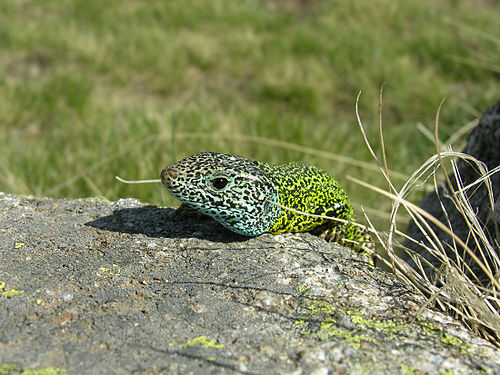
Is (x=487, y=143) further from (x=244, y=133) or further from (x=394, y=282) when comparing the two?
(x=244, y=133)

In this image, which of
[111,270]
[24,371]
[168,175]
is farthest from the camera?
[168,175]

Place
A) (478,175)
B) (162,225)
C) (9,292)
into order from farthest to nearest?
(478,175) → (162,225) → (9,292)

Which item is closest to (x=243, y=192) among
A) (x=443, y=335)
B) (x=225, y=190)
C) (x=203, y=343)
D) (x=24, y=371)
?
(x=225, y=190)

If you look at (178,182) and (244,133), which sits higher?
(178,182)

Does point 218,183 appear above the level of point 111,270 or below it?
above

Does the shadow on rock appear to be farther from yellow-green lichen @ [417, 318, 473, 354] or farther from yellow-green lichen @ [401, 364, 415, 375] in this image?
yellow-green lichen @ [401, 364, 415, 375]

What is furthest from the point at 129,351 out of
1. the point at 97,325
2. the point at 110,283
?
the point at 110,283

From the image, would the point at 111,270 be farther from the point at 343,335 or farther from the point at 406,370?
the point at 406,370

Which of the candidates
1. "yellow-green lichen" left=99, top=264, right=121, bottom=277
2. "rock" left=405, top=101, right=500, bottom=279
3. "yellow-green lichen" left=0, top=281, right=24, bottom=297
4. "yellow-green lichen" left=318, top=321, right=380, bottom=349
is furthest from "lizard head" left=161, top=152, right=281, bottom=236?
"rock" left=405, top=101, right=500, bottom=279
